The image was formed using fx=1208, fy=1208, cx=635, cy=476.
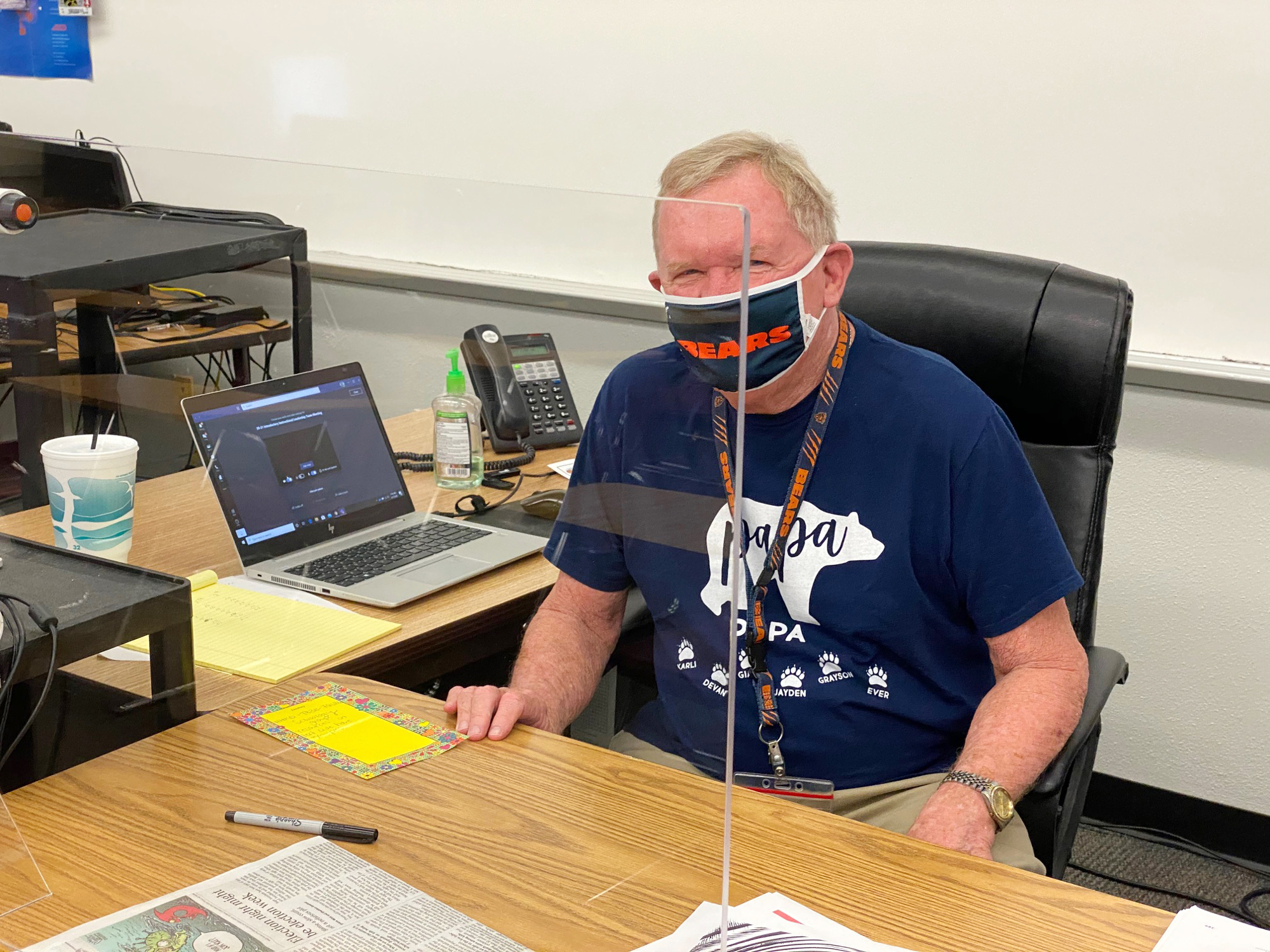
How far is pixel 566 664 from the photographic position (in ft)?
3.86

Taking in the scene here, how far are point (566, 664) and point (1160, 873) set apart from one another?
1.58 meters

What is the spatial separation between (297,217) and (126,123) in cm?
279

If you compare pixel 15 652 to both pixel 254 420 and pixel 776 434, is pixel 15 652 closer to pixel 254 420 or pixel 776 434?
pixel 254 420

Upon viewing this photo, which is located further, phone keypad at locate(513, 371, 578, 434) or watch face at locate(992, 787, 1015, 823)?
watch face at locate(992, 787, 1015, 823)

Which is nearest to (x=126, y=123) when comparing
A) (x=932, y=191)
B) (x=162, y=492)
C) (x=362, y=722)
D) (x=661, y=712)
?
(x=932, y=191)

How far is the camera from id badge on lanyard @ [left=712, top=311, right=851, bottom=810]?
1.12 m

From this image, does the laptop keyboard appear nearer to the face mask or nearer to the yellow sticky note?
the yellow sticky note

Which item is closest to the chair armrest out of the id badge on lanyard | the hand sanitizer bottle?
the id badge on lanyard

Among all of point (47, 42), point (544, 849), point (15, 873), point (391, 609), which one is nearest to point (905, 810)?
point (544, 849)

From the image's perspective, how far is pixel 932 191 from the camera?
227cm

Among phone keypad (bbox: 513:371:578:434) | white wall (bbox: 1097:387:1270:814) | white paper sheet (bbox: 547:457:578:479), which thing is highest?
phone keypad (bbox: 513:371:578:434)

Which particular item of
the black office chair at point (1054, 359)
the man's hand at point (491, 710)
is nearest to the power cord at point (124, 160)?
the man's hand at point (491, 710)

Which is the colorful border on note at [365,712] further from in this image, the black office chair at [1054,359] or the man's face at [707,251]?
the black office chair at [1054,359]

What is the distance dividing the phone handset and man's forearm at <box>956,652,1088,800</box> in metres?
0.57
